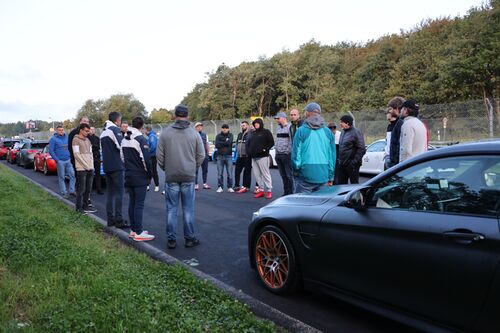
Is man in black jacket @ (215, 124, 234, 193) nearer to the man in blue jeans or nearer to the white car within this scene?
the man in blue jeans

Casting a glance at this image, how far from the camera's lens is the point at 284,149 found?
886cm

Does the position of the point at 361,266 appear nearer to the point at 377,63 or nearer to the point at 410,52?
the point at 410,52

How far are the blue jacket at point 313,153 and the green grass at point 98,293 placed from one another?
2.11 meters

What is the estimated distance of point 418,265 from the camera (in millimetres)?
2824

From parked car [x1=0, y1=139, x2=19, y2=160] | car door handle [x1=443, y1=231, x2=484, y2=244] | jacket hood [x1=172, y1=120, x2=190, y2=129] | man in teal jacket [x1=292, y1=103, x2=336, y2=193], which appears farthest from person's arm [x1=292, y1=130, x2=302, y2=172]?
parked car [x1=0, y1=139, x2=19, y2=160]

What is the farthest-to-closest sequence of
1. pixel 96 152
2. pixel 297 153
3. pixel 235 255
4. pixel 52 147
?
1. pixel 96 152
2. pixel 52 147
3. pixel 297 153
4. pixel 235 255

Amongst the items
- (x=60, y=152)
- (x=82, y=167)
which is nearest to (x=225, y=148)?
(x=82, y=167)

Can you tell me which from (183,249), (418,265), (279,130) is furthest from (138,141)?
(418,265)

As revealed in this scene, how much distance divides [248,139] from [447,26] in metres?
40.3

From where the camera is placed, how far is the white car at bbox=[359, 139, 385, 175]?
42.6 feet

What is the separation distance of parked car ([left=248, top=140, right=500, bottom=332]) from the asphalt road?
0.23 meters

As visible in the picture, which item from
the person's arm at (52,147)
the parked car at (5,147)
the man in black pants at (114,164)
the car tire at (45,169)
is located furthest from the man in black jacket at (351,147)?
the parked car at (5,147)

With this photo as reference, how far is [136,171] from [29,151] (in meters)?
17.0

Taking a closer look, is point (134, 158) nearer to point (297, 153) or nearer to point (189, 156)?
point (189, 156)
